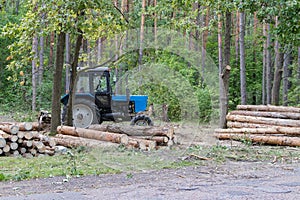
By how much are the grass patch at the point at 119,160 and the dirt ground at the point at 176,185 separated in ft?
1.51

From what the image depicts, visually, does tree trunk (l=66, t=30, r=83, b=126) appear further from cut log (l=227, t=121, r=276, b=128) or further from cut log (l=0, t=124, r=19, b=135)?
cut log (l=227, t=121, r=276, b=128)

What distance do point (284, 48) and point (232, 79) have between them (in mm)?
11743

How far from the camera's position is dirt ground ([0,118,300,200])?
6.58 metres

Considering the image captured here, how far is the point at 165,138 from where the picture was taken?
12359mm

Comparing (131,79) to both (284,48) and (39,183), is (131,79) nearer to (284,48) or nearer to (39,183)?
(39,183)

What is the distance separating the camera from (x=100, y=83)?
15477mm

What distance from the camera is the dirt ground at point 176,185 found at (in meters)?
6.58

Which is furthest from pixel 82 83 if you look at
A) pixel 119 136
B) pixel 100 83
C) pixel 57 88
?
pixel 119 136

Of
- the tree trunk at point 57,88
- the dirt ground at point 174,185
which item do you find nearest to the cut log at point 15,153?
the tree trunk at point 57,88

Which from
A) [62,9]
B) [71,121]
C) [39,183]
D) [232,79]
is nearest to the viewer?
[39,183]

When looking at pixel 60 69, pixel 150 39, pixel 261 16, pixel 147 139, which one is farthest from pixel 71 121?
pixel 261 16

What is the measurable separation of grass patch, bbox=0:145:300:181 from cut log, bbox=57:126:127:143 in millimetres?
480

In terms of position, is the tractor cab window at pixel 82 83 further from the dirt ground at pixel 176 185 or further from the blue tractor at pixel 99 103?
the dirt ground at pixel 176 185

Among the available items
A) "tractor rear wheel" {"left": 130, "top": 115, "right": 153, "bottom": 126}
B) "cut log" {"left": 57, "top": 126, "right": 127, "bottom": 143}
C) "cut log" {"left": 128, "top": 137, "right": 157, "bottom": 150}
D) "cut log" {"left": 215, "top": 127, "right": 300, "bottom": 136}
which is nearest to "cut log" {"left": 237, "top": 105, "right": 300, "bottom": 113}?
"cut log" {"left": 215, "top": 127, "right": 300, "bottom": 136}
